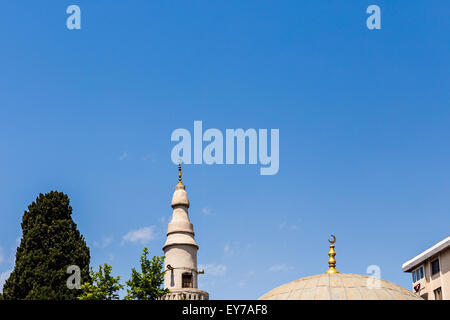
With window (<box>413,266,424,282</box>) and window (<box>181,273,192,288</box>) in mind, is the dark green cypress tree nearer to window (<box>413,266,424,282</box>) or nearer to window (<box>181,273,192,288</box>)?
window (<box>181,273,192,288</box>)

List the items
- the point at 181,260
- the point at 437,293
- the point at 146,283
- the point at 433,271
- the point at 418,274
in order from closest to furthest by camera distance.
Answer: the point at 146,283 → the point at 437,293 → the point at 433,271 → the point at 418,274 → the point at 181,260

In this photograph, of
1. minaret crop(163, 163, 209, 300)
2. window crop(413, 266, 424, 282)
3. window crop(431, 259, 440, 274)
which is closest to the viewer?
window crop(431, 259, 440, 274)

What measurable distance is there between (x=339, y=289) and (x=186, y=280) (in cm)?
4372

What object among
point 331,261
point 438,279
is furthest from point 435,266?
point 331,261

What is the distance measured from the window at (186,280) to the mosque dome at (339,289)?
40749 mm

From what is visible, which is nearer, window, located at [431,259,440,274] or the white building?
the white building

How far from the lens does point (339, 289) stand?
2606 cm

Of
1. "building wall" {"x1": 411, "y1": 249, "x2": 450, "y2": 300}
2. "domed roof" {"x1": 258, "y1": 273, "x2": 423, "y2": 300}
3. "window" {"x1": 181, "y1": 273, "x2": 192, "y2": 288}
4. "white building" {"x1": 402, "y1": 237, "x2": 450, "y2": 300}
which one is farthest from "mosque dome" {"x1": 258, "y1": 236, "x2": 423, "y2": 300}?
"window" {"x1": 181, "y1": 273, "x2": 192, "y2": 288}

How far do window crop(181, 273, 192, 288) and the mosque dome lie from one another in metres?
40.7

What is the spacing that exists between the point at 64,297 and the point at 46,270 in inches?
145

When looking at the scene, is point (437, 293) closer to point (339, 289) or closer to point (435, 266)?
point (435, 266)

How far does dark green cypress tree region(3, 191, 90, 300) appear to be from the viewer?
2169 inches

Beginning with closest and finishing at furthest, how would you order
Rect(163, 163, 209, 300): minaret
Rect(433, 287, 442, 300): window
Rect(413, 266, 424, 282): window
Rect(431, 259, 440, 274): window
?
Rect(433, 287, 442, 300): window, Rect(431, 259, 440, 274): window, Rect(413, 266, 424, 282): window, Rect(163, 163, 209, 300): minaret
